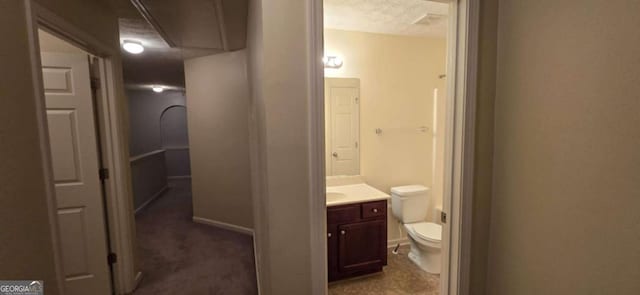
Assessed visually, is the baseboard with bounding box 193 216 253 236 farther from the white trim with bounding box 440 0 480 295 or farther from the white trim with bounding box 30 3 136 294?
the white trim with bounding box 440 0 480 295

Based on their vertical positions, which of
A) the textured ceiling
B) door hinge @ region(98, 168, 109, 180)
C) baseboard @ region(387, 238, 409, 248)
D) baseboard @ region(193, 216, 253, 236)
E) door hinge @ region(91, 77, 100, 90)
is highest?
the textured ceiling

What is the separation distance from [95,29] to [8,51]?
43.2 inches

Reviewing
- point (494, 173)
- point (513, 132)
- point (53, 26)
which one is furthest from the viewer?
point (53, 26)

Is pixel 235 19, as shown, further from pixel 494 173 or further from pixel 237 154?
pixel 494 173

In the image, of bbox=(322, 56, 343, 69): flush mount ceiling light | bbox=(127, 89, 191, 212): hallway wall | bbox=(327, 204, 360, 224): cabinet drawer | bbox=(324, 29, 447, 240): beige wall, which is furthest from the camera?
bbox=(127, 89, 191, 212): hallway wall

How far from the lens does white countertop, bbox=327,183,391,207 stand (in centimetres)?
239

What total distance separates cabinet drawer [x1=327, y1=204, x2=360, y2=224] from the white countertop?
50 millimetres

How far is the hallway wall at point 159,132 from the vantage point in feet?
18.9

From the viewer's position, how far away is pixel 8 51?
3.40 feet

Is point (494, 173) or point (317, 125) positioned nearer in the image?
point (317, 125)

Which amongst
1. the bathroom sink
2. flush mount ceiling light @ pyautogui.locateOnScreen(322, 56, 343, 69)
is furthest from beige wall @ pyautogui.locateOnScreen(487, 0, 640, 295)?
flush mount ceiling light @ pyautogui.locateOnScreen(322, 56, 343, 69)

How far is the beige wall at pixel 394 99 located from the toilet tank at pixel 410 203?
0.66 ft

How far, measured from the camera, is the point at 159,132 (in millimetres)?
7094

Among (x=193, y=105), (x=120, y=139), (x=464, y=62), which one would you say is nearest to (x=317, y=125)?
(x=464, y=62)
